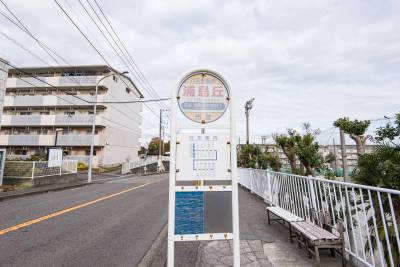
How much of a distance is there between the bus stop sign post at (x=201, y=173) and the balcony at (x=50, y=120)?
27.9 meters

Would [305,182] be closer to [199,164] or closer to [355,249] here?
[355,249]

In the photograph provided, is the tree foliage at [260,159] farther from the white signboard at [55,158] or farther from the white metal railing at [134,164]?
the white metal railing at [134,164]

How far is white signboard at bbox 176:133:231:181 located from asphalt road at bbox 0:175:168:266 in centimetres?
167

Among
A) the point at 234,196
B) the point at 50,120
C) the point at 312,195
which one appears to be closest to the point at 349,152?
the point at 312,195

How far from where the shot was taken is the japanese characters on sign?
2.85 m

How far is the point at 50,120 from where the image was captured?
1136 inches

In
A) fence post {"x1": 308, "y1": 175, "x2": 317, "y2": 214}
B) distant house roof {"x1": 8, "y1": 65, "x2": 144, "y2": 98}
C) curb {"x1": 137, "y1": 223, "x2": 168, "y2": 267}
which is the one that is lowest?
curb {"x1": 137, "y1": 223, "x2": 168, "y2": 267}

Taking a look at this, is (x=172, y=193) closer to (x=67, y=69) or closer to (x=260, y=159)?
(x=260, y=159)

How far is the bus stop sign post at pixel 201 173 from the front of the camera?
267 centimetres

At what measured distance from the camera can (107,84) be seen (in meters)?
29.3

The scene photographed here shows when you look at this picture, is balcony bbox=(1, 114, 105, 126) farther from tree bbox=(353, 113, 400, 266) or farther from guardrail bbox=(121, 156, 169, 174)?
tree bbox=(353, 113, 400, 266)

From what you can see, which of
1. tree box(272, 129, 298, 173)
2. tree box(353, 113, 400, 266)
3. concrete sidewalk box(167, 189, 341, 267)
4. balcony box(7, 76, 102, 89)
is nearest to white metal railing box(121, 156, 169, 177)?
balcony box(7, 76, 102, 89)

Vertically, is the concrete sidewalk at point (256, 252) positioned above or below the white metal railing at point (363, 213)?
below

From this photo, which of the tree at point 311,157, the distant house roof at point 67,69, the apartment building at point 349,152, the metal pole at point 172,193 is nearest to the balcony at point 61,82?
the distant house roof at point 67,69
